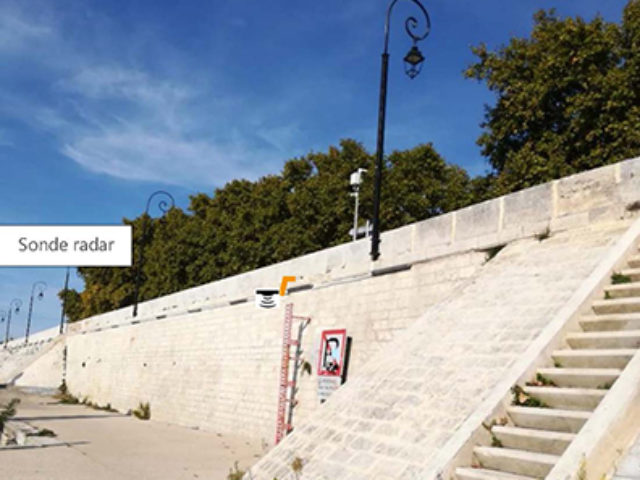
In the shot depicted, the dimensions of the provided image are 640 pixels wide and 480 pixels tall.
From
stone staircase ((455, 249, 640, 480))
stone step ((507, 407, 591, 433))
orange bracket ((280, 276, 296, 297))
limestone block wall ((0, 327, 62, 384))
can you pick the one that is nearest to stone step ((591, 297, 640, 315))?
stone staircase ((455, 249, 640, 480))

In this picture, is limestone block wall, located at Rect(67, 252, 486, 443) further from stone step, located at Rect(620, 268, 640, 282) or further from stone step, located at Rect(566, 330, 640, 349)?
stone step, located at Rect(566, 330, 640, 349)

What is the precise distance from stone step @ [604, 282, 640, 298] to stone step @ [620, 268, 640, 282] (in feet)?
0.50

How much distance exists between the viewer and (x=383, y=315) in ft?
33.9

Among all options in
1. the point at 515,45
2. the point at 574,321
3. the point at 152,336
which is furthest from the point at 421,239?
the point at 152,336

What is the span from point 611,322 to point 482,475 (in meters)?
1.96

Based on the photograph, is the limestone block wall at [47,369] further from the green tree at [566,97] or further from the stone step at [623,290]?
the stone step at [623,290]

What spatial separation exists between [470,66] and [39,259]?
1347cm

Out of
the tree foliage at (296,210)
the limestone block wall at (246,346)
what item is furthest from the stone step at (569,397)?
the tree foliage at (296,210)

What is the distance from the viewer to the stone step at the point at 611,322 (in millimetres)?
5336

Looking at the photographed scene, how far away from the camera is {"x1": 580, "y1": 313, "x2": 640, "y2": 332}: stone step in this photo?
5.34 metres

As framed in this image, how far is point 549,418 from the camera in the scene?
15.4 feet

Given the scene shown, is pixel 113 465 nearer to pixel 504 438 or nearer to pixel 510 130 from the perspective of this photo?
pixel 504 438

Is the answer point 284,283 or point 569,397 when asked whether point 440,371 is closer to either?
point 569,397

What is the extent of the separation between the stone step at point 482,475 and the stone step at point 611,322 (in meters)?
1.75
